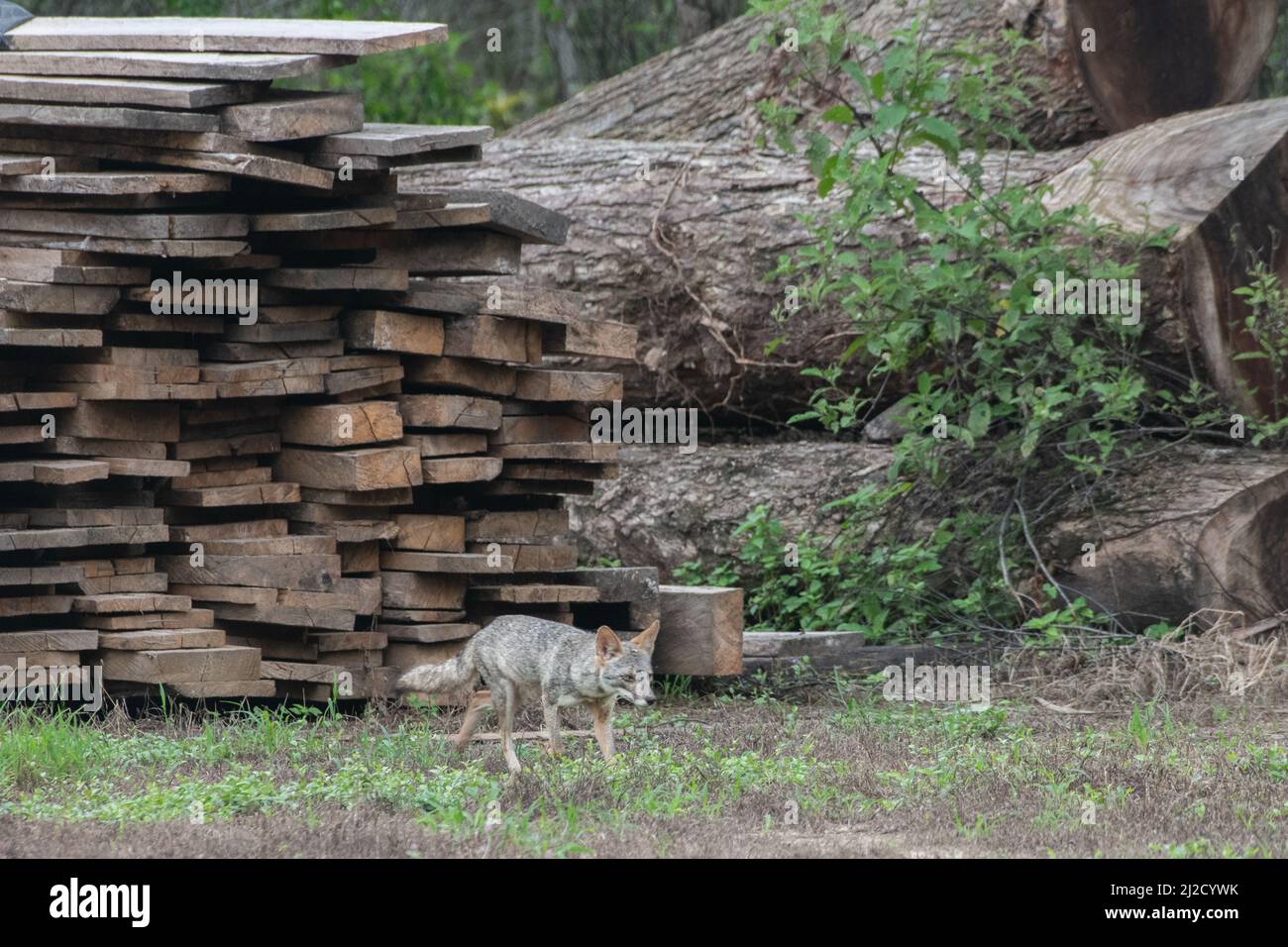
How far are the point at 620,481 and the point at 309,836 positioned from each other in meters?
5.84

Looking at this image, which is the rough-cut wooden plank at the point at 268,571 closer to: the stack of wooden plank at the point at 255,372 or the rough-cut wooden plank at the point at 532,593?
the stack of wooden plank at the point at 255,372

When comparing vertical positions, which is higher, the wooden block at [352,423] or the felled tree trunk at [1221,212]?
the felled tree trunk at [1221,212]

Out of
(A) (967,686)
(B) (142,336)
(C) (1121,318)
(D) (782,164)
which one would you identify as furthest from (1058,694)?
(B) (142,336)

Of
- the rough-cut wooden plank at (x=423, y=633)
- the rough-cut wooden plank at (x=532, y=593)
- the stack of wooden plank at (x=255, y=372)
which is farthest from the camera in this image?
the rough-cut wooden plank at (x=532, y=593)

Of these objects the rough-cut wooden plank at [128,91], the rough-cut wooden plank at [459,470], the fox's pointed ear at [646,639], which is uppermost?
the rough-cut wooden plank at [128,91]

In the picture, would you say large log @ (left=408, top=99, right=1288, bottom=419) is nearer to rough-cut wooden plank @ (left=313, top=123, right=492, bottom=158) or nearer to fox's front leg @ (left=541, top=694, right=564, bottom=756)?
rough-cut wooden plank @ (left=313, top=123, right=492, bottom=158)

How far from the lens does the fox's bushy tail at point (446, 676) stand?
7.86 meters

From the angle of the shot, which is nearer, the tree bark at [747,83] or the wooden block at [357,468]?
the wooden block at [357,468]

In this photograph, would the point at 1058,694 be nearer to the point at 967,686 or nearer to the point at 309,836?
the point at 967,686

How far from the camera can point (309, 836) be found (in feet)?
17.6

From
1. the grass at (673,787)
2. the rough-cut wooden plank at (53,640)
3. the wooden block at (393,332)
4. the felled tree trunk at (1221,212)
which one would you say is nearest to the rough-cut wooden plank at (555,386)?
the wooden block at (393,332)

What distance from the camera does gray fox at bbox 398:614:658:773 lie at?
7.05 m

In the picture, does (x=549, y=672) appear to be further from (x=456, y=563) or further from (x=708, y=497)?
(x=708, y=497)

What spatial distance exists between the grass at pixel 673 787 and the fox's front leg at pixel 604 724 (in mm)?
130
